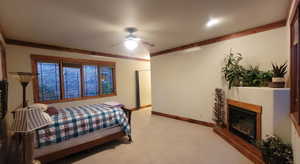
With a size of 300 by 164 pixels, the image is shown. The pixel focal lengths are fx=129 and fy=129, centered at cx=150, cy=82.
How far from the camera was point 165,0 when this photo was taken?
1741 millimetres

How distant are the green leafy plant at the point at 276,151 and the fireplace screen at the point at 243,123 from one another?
540 mm

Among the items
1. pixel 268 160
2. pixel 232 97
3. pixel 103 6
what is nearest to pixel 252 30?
pixel 232 97

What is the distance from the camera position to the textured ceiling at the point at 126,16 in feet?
5.96

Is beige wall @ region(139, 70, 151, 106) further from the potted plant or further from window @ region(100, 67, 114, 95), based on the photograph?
the potted plant

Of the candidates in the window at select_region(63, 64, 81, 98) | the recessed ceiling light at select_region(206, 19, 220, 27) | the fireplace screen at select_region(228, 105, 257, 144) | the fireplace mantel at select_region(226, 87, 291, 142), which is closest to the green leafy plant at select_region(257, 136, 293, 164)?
the fireplace mantel at select_region(226, 87, 291, 142)

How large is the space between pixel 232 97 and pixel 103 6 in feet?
10.4

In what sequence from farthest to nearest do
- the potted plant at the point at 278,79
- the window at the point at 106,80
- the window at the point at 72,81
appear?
the window at the point at 106,80 < the window at the point at 72,81 < the potted plant at the point at 278,79

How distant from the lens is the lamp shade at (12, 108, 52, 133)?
4.28 ft

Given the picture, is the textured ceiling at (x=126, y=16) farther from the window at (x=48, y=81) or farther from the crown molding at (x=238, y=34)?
the window at (x=48, y=81)

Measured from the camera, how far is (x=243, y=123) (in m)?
2.74

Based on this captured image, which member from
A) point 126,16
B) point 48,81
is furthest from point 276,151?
point 48,81

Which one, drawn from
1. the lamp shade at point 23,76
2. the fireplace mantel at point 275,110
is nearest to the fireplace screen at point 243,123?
the fireplace mantel at point 275,110

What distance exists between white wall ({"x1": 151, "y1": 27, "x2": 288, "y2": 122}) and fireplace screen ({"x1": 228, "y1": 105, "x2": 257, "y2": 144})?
71cm

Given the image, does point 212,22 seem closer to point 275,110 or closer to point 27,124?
point 275,110
